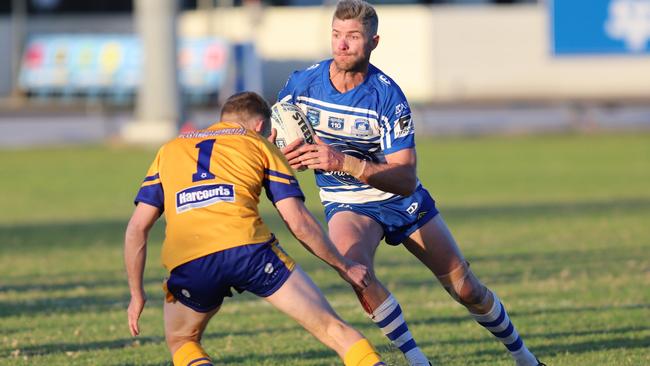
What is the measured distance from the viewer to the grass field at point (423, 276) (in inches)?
334

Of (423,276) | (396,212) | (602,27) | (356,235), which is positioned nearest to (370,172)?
(356,235)

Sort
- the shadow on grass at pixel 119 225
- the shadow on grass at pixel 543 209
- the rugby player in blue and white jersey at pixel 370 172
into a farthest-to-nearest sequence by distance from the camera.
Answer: the shadow on grass at pixel 543 209
the shadow on grass at pixel 119 225
the rugby player in blue and white jersey at pixel 370 172

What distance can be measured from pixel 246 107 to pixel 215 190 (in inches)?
20.4

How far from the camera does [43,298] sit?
1106 centimetres

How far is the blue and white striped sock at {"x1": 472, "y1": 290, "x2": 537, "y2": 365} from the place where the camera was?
7.36 metres

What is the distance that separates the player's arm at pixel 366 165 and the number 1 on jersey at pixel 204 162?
2.50ft

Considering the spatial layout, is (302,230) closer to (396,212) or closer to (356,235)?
(356,235)

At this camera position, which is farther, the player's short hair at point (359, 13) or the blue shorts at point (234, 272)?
the player's short hair at point (359, 13)

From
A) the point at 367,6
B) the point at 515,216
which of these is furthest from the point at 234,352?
the point at 515,216

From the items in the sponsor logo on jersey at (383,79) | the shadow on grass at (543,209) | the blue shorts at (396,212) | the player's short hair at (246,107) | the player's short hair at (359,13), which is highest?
the player's short hair at (359,13)

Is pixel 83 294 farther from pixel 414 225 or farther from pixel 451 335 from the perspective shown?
pixel 414 225

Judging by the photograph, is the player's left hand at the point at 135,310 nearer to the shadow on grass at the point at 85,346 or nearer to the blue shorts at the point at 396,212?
the blue shorts at the point at 396,212

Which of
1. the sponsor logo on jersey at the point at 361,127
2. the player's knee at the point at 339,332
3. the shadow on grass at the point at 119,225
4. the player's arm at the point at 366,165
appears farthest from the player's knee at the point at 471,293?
the shadow on grass at the point at 119,225

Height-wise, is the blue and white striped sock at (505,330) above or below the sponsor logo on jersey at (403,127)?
below
